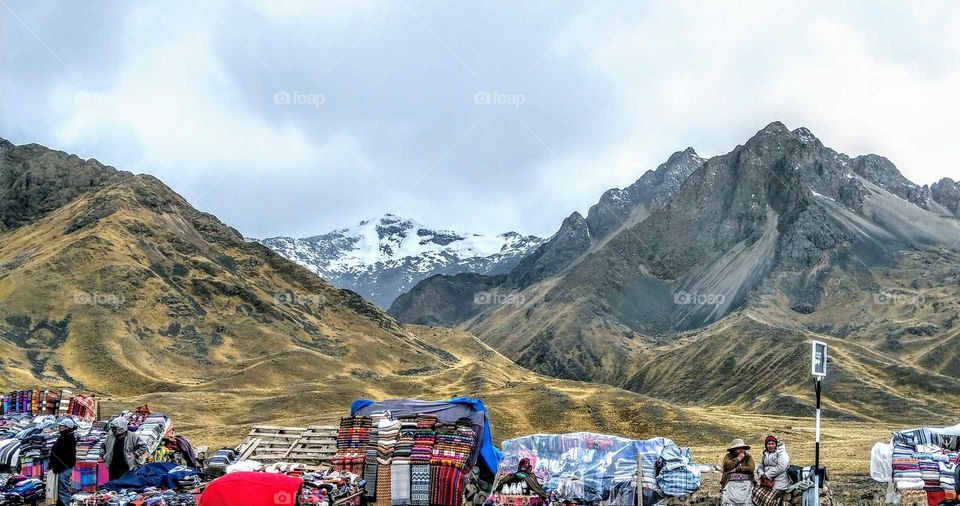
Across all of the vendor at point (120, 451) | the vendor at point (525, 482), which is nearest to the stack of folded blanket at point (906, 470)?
the vendor at point (525, 482)

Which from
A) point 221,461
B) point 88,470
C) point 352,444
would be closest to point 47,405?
point 88,470

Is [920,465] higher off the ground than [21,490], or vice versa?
[920,465]

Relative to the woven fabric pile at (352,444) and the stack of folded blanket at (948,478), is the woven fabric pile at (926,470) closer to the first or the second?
the stack of folded blanket at (948,478)

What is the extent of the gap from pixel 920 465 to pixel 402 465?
1031 centimetres

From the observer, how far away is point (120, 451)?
62.5 feet

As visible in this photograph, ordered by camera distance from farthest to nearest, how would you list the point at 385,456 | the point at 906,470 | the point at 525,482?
the point at 385,456 → the point at 906,470 → the point at 525,482

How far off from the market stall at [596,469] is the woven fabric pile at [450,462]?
2.64 feet

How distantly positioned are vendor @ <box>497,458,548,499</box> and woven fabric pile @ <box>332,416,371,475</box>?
353 centimetres

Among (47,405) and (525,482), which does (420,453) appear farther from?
(47,405)

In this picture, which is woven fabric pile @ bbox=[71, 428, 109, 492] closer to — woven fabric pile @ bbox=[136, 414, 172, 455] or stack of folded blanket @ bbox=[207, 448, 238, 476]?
woven fabric pile @ bbox=[136, 414, 172, 455]

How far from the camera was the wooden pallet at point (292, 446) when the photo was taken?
20.0 metres

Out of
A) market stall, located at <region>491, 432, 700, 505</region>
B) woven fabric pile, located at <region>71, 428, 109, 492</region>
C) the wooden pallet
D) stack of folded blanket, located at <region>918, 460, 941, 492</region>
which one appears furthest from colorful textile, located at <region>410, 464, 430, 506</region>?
stack of folded blanket, located at <region>918, 460, 941, 492</region>

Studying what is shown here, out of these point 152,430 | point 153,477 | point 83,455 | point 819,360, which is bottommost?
point 153,477

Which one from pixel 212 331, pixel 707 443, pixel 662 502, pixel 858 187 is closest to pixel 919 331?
pixel 858 187
